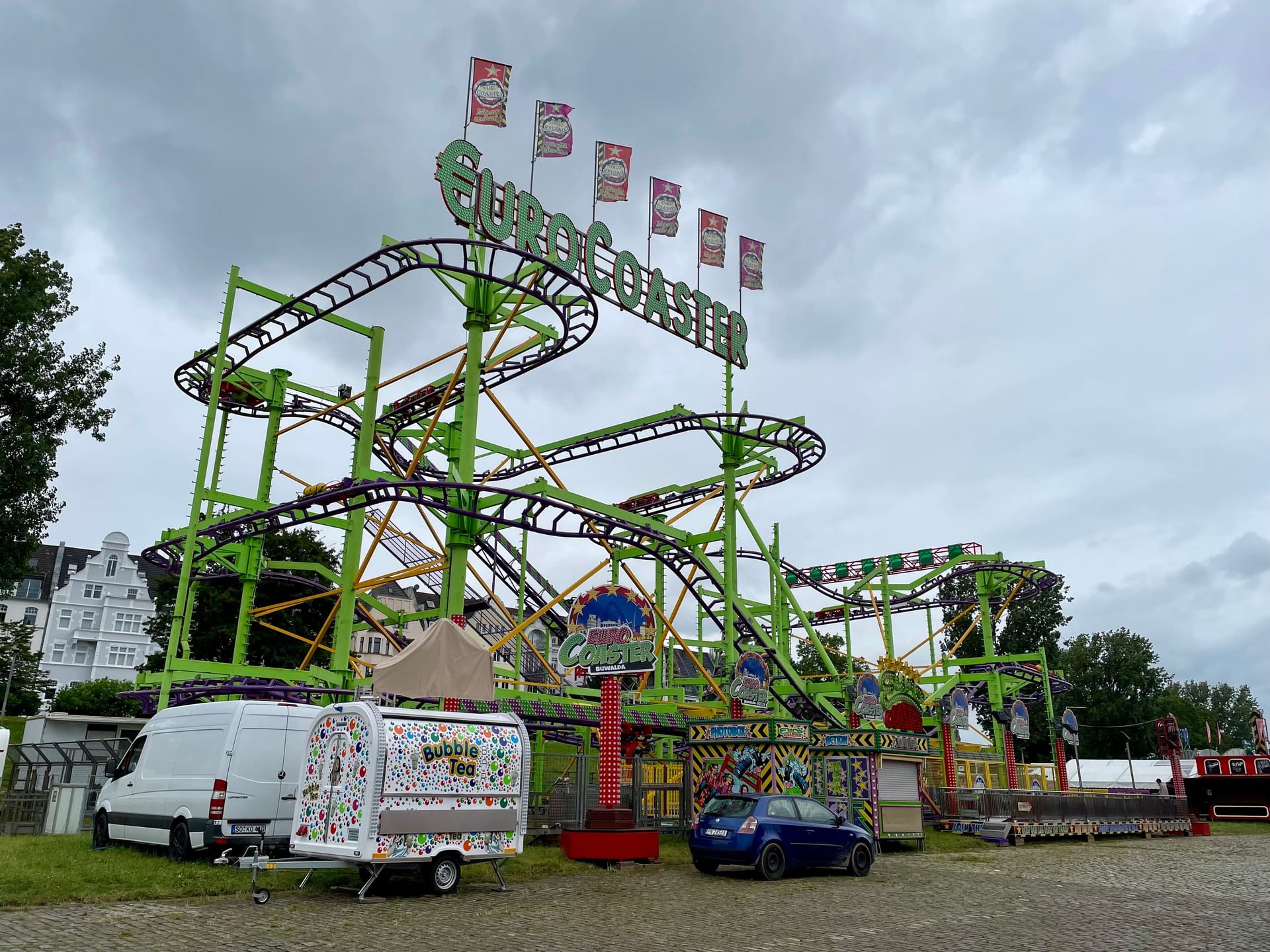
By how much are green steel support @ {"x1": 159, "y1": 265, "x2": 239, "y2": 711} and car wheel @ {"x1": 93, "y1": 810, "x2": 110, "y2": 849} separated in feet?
15.3

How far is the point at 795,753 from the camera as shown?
20.6 m

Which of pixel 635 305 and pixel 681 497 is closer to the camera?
pixel 635 305

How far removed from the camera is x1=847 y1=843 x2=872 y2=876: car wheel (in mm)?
16828

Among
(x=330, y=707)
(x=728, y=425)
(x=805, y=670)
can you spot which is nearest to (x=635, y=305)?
(x=728, y=425)

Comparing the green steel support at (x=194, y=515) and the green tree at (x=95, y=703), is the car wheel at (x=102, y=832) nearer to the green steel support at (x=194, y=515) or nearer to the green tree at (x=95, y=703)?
the green steel support at (x=194, y=515)

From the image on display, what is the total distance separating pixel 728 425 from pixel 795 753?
1226 centimetres

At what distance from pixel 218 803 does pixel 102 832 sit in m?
3.92

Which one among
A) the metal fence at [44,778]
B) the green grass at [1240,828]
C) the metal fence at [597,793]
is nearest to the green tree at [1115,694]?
the green grass at [1240,828]

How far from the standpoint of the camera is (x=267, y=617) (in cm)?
3750

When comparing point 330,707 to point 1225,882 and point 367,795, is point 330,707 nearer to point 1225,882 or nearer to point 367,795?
point 367,795

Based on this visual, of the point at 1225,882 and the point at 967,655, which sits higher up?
the point at 967,655

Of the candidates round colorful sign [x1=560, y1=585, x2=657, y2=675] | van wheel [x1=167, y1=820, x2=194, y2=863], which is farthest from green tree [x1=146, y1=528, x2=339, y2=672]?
van wheel [x1=167, y1=820, x2=194, y2=863]

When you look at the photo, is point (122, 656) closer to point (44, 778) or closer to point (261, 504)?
point (261, 504)

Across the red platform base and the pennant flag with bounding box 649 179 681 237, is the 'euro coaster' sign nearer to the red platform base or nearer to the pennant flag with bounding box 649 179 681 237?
the pennant flag with bounding box 649 179 681 237
